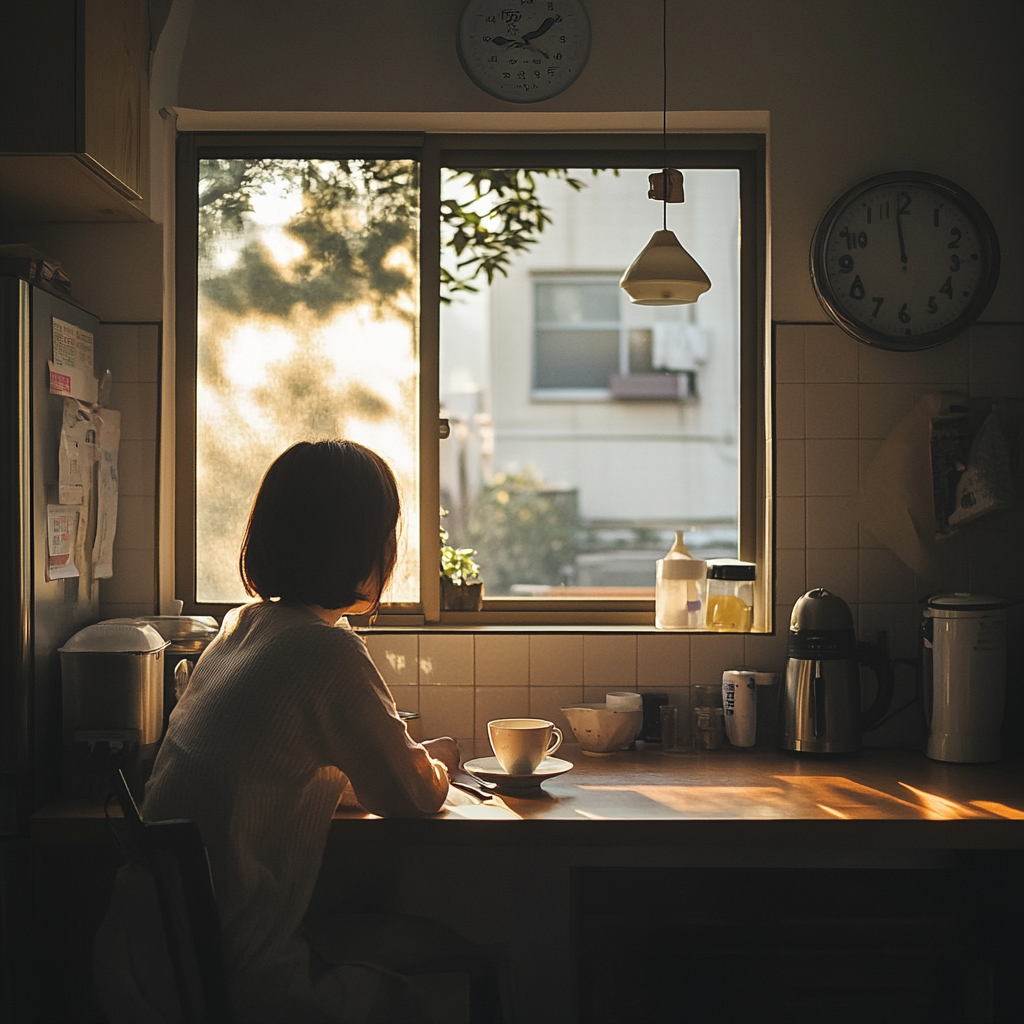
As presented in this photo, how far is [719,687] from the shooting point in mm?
2457

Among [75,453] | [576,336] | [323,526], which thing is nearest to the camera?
[323,526]

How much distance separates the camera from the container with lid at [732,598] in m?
2.51

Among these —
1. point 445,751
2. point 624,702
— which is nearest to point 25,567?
point 445,751

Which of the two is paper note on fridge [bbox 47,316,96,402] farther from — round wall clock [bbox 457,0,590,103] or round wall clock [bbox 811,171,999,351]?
round wall clock [bbox 811,171,999,351]

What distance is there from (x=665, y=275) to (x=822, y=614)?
0.80m

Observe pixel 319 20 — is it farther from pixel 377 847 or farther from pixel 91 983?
pixel 91 983

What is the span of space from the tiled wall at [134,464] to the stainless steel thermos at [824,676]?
148 cm

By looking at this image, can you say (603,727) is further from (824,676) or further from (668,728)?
(824,676)

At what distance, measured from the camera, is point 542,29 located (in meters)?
2.43

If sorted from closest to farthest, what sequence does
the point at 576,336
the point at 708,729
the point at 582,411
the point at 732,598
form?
1. the point at 708,729
2. the point at 732,598
3. the point at 576,336
4. the point at 582,411

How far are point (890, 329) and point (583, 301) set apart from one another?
17.0ft

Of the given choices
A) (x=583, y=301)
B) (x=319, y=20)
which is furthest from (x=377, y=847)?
(x=583, y=301)

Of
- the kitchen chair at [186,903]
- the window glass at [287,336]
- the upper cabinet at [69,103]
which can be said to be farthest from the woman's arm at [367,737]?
the upper cabinet at [69,103]

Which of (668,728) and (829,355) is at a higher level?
(829,355)
